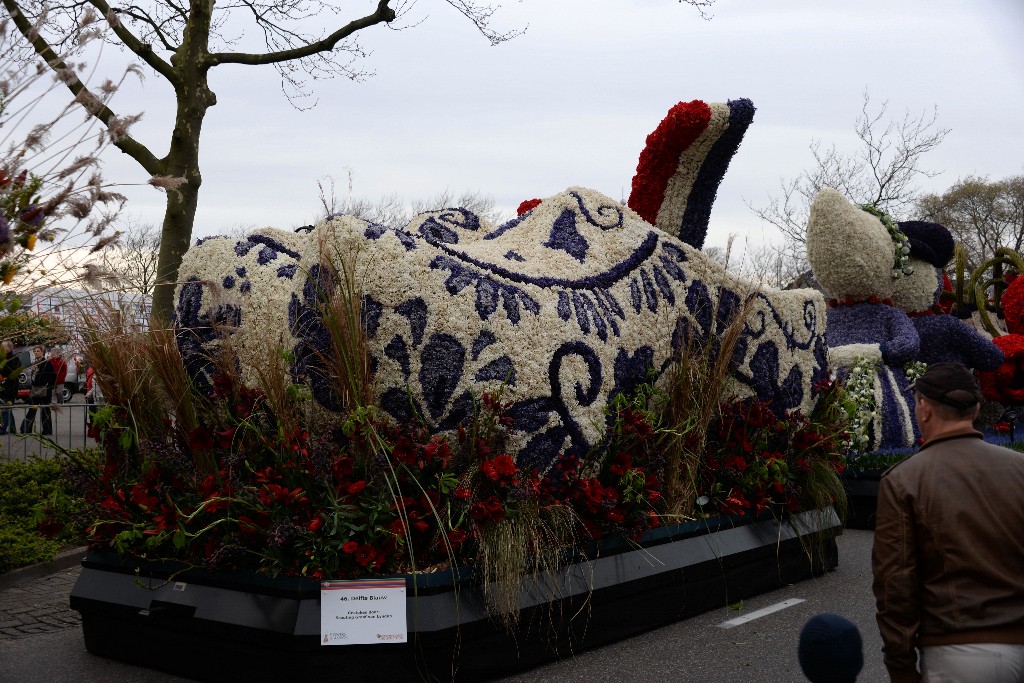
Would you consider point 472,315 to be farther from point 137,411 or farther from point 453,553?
point 137,411

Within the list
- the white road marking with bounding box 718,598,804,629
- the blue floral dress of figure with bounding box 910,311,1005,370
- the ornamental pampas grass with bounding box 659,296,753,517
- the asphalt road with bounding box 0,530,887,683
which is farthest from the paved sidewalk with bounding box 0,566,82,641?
the blue floral dress of figure with bounding box 910,311,1005,370

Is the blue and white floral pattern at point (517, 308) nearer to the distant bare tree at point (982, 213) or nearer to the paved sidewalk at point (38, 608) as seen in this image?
the paved sidewalk at point (38, 608)

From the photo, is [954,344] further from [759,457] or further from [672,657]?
[672,657]

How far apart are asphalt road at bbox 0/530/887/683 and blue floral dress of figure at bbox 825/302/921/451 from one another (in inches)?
154

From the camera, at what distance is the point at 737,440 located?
561 cm

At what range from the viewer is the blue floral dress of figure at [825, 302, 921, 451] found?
874 centimetres

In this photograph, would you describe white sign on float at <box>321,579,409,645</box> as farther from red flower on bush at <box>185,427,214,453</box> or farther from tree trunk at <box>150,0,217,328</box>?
tree trunk at <box>150,0,217,328</box>

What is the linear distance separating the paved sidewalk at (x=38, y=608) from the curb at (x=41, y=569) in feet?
0.12

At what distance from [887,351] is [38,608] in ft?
23.5

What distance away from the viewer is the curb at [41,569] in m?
5.58

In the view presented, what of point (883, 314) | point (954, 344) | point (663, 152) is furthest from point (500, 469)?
point (954, 344)

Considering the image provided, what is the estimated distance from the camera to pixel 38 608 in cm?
508

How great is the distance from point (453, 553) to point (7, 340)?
5.93 ft

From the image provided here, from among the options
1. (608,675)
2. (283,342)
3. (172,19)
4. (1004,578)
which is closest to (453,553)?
(608,675)
